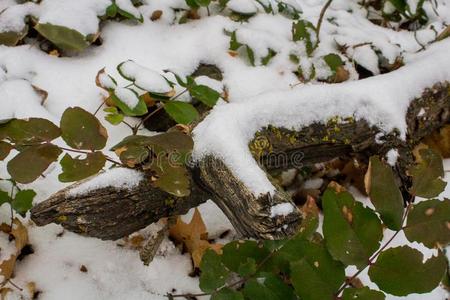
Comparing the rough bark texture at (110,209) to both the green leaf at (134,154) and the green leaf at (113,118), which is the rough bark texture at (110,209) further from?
the green leaf at (113,118)

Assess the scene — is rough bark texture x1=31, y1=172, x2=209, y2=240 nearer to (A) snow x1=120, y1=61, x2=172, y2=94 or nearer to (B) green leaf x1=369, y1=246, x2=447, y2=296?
(A) snow x1=120, y1=61, x2=172, y2=94

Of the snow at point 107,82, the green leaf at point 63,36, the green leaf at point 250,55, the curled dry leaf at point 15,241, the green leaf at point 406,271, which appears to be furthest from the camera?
the green leaf at point 250,55

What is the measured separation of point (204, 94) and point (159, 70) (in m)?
0.29

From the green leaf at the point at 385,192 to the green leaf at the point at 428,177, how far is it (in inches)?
3.0

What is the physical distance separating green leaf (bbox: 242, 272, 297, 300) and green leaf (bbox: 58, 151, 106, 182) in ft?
1.39

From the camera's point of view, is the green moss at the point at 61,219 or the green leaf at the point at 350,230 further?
the green moss at the point at 61,219

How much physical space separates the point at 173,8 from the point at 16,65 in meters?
0.64

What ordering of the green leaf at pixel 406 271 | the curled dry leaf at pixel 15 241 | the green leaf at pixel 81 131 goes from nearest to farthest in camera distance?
1. the green leaf at pixel 406 271
2. the green leaf at pixel 81 131
3. the curled dry leaf at pixel 15 241

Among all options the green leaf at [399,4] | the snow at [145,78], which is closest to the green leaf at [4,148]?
the snow at [145,78]

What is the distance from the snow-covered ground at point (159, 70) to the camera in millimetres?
1162

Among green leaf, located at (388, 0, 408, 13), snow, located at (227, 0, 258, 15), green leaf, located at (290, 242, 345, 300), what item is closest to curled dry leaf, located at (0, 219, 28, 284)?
green leaf, located at (290, 242, 345, 300)

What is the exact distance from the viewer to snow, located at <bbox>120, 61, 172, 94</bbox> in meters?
1.27

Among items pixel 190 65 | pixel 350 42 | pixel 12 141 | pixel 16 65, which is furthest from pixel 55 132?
pixel 350 42

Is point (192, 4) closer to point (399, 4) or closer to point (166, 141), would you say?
point (399, 4)
